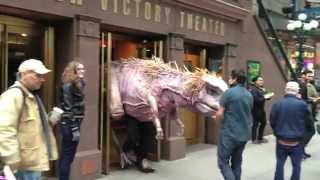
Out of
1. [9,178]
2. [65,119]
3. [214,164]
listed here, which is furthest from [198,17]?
[9,178]

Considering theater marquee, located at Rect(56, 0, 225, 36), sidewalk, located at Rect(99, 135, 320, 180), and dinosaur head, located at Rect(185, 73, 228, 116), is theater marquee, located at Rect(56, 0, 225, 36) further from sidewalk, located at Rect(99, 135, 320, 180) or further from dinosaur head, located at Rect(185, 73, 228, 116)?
sidewalk, located at Rect(99, 135, 320, 180)

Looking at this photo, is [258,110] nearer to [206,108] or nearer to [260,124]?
[260,124]

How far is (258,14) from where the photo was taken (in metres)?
15.7

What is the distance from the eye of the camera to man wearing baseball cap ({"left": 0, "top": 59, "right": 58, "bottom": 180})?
14.5ft

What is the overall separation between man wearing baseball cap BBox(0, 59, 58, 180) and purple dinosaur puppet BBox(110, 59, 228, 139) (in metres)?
3.66

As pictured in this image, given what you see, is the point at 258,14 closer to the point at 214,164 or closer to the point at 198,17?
the point at 198,17

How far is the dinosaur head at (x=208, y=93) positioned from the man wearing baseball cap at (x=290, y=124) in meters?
0.87

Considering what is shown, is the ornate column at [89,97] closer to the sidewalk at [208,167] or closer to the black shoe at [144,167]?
the sidewalk at [208,167]

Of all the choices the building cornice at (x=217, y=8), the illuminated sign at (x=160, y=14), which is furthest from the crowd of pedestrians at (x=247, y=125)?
the building cornice at (x=217, y=8)

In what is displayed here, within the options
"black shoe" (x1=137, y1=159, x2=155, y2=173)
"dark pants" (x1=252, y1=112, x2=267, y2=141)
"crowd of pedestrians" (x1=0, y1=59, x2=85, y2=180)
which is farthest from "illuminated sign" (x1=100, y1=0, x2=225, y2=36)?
"crowd of pedestrians" (x1=0, y1=59, x2=85, y2=180)

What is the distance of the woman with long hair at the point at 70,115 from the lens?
696cm

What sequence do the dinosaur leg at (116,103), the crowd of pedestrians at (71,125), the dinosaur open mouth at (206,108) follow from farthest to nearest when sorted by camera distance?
1. the dinosaur leg at (116,103)
2. the dinosaur open mouth at (206,108)
3. the crowd of pedestrians at (71,125)

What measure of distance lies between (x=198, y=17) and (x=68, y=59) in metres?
4.39

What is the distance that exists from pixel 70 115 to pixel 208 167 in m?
4.00
